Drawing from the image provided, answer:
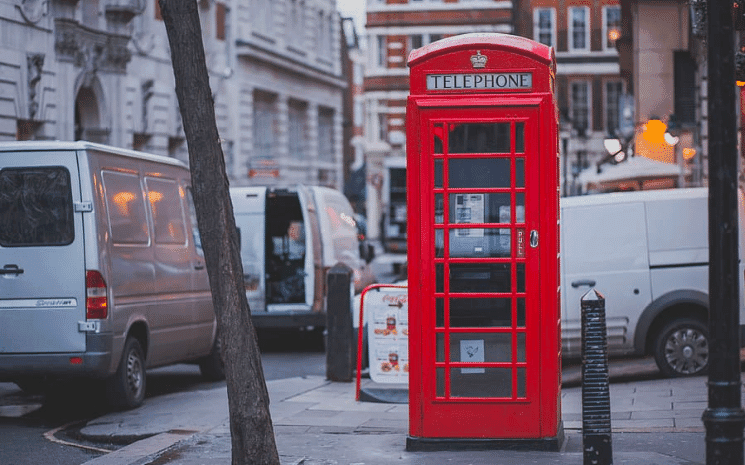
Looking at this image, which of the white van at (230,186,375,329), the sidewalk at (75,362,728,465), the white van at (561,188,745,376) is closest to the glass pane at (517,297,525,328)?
the sidewalk at (75,362,728,465)

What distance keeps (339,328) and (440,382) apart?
5.69m

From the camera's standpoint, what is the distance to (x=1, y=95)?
2527 cm

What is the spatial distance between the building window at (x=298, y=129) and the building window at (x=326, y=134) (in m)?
3.17

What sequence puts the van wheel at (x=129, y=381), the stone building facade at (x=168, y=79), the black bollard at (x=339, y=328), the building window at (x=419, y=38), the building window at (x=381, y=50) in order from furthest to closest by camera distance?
1. the building window at (x=381, y=50)
2. the building window at (x=419, y=38)
3. the stone building facade at (x=168, y=79)
4. the black bollard at (x=339, y=328)
5. the van wheel at (x=129, y=381)

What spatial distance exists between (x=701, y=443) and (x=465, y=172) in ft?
8.42

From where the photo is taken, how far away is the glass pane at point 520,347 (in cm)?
888

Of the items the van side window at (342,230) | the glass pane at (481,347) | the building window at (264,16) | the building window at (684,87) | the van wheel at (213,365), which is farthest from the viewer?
the building window at (264,16)

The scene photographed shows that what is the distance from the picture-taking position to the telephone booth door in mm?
8797

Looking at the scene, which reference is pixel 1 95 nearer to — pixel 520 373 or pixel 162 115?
pixel 162 115

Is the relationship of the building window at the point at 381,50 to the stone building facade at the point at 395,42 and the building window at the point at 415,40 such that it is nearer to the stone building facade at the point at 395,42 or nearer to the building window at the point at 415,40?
the stone building facade at the point at 395,42

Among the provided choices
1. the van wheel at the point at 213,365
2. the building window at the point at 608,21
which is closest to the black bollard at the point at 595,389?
the van wheel at the point at 213,365

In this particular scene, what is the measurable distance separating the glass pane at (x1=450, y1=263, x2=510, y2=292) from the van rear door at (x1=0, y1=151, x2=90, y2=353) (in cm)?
425

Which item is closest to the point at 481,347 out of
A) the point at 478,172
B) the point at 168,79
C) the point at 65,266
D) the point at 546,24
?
the point at 478,172

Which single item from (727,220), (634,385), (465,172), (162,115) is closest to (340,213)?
(634,385)
